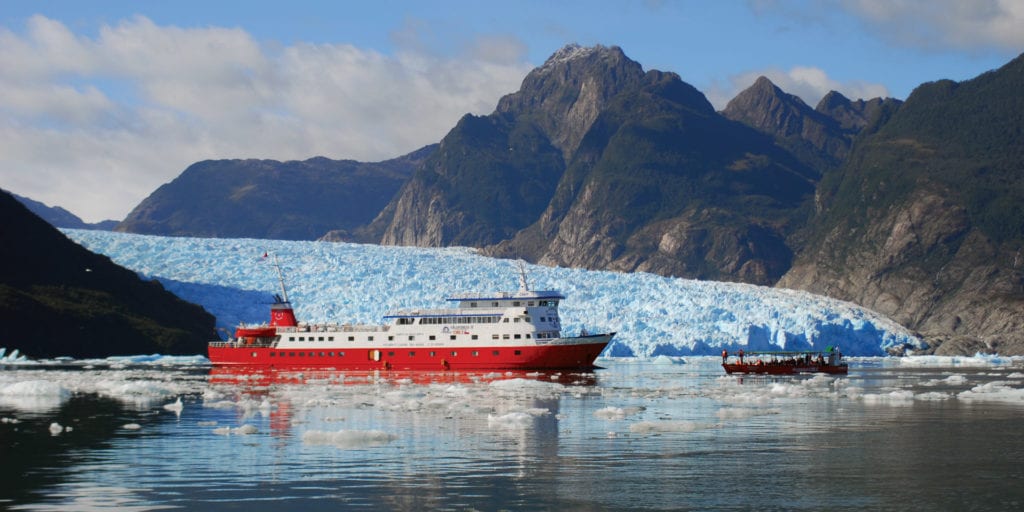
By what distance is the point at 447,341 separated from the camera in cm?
7638

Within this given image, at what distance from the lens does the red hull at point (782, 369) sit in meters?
74.4

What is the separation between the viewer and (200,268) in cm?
11144

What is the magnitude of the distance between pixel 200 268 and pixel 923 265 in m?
127

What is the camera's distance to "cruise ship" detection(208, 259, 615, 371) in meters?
74.1

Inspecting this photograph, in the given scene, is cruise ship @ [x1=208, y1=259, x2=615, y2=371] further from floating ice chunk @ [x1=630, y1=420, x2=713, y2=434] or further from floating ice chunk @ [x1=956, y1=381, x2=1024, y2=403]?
floating ice chunk @ [x1=630, y1=420, x2=713, y2=434]

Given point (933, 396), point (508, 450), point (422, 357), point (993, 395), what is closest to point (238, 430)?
point (508, 450)

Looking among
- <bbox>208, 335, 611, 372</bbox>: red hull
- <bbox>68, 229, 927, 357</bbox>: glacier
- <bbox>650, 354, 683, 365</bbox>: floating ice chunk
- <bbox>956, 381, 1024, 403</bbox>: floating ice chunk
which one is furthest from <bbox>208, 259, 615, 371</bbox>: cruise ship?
<bbox>956, 381, 1024, 403</bbox>: floating ice chunk

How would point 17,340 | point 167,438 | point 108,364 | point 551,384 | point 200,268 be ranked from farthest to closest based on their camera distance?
point 200,268 → point 17,340 → point 108,364 → point 551,384 → point 167,438

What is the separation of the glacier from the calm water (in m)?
49.3

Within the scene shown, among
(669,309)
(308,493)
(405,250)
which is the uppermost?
(405,250)

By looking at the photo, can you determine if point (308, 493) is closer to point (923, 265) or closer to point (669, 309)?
point (669, 309)

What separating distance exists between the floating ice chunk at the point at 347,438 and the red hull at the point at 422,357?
141 feet

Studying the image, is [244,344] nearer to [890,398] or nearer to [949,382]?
[949,382]

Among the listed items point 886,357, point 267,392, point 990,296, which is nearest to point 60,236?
point 267,392
